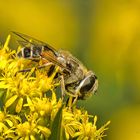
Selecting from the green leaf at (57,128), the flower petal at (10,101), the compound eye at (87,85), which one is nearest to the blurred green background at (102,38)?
the compound eye at (87,85)

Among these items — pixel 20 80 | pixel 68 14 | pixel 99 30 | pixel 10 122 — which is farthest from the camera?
pixel 68 14

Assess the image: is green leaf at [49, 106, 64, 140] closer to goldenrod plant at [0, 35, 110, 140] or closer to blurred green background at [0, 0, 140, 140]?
goldenrod plant at [0, 35, 110, 140]

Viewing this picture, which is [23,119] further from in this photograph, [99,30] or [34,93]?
[99,30]

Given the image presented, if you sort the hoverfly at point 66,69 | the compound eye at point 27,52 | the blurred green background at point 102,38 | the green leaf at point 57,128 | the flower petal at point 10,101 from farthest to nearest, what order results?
1. the blurred green background at point 102,38
2. the compound eye at point 27,52
3. the hoverfly at point 66,69
4. the flower petal at point 10,101
5. the green leaf at point 57,128

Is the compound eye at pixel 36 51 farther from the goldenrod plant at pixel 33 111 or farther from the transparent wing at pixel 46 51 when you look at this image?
the goldenrod plant at pixel 33 111

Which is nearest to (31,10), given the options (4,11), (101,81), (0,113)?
(4,11)

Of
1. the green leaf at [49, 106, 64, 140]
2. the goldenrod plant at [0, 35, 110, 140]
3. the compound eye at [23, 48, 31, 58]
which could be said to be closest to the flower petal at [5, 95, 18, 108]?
the goldenrod plant at [0, 35, 110, 140]

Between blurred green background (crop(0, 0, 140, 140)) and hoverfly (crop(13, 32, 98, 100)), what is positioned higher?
blurred green background (crop(0, 0, 140, 140))
